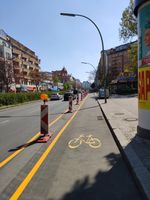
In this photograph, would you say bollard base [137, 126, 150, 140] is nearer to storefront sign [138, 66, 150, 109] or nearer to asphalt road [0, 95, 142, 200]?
storefront sign [138, 66, 150, 109]

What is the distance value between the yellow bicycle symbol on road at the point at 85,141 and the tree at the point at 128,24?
5219 cm

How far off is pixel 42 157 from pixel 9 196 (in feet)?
9.66

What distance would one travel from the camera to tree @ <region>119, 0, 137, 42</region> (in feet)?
201

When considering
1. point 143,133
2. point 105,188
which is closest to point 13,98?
point 143,133

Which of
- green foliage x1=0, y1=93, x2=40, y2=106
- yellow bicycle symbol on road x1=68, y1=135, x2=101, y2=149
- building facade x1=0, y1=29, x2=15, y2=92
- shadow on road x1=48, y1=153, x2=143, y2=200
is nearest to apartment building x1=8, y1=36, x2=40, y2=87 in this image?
building facade x1=0, y1=29, x2=15, y2=92

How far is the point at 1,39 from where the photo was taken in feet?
284

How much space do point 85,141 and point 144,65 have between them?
3019mm

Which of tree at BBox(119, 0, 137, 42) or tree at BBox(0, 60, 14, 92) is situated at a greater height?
tree at BBox(119, 0, 137, 42)

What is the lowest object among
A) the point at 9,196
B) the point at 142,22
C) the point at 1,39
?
the point at 9,196

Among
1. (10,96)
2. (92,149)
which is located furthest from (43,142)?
(10,96)

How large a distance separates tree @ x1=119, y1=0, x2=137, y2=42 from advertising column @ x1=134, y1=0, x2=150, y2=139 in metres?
52.3

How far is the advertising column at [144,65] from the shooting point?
32.0 feet

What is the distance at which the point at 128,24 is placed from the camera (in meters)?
62.0

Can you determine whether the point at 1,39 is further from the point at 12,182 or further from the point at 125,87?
the point at 12,182
